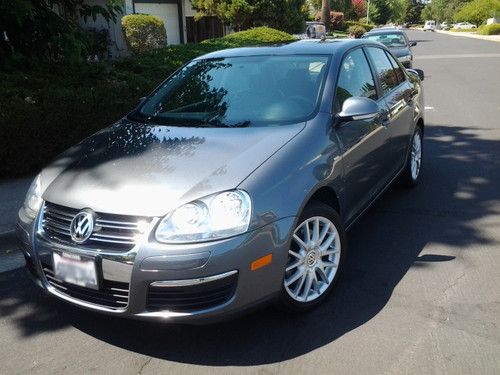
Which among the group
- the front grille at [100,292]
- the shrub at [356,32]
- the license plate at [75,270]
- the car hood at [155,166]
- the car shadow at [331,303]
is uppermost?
the car hood at [155,166]

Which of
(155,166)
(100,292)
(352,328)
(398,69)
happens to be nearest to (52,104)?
(155,166)

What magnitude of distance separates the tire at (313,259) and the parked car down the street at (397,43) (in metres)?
13.8

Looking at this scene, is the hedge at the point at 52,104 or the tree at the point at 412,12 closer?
the hedge at the point at 52,104

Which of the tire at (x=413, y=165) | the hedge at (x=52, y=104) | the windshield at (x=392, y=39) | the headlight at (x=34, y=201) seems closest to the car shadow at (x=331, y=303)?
the tire at (x=413, y=165)

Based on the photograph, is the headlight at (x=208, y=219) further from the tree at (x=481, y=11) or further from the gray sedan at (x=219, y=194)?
the tree at (x=481, y=11)

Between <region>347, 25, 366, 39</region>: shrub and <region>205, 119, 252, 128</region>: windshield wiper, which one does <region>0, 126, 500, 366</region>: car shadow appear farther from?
<region>347, 25, 366, 39</region>: shrub

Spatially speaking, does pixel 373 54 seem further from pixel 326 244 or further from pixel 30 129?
pixel 30 129

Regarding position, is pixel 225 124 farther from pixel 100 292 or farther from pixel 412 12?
pixel 412 12

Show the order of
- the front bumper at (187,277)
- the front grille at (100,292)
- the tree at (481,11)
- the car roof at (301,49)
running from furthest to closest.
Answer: the tree at (481,11) < the car roof at (301,49) < the front grille at (100,292) < the front bumper at (187,277)

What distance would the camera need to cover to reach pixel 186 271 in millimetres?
2684

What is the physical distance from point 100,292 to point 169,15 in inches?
871

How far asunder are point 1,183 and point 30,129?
26.7 inches

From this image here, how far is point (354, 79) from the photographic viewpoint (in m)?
4.26

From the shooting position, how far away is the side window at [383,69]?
15.8 feet
